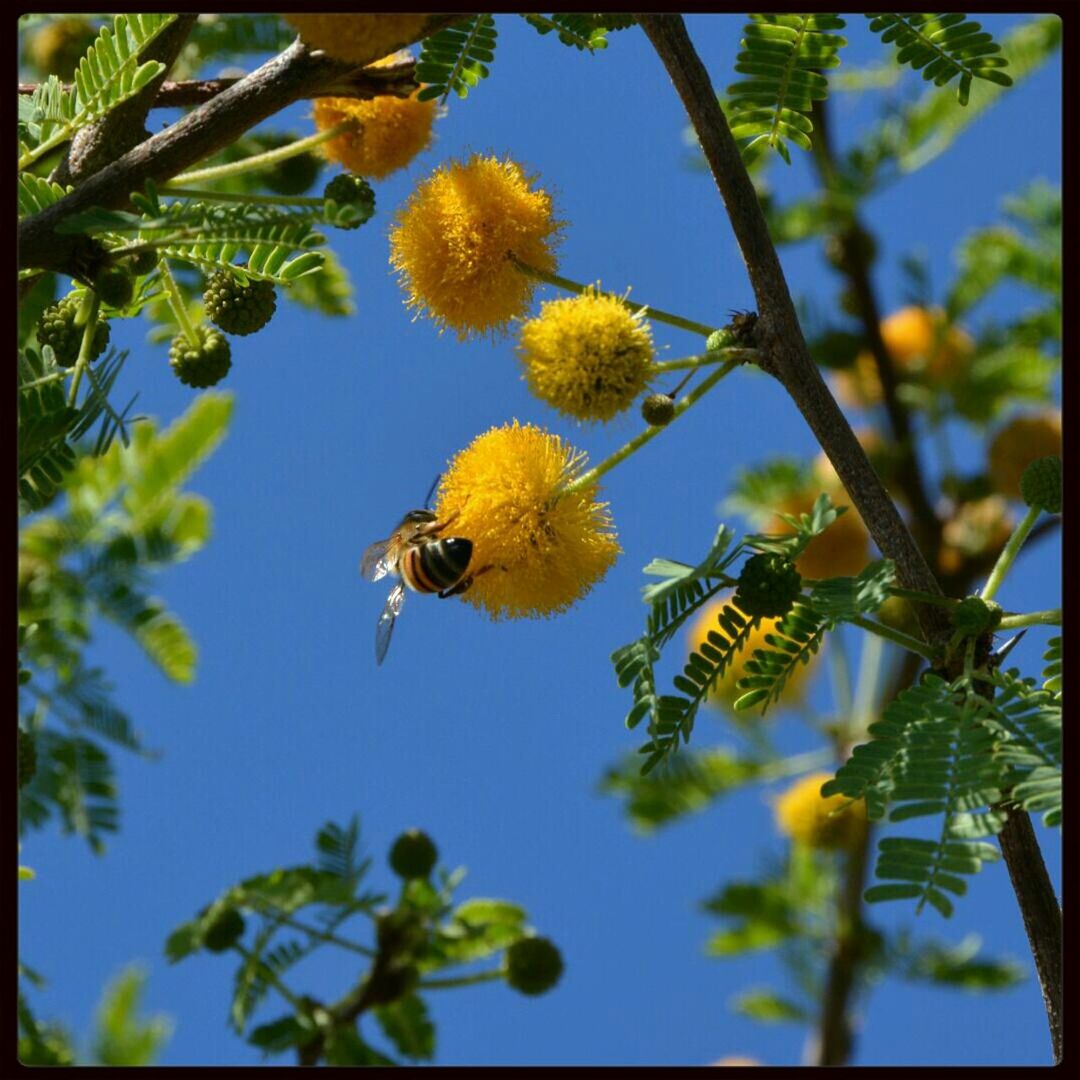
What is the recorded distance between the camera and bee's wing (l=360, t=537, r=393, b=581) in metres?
3.27

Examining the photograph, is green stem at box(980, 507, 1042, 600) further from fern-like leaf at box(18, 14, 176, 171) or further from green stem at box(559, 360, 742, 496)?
fern-like leaf at box(18, 14, 176, 171)

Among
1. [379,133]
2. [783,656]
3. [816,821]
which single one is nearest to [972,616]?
[783,656]

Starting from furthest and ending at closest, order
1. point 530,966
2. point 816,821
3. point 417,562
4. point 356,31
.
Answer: point 816,821, point 530,966, point 417,562, point 356,31

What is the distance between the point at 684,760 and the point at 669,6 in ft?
11.0

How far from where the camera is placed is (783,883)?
5172 millimetres

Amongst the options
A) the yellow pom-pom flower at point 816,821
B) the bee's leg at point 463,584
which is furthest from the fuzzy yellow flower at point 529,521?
the yellow pom-pom flower at point 816,821

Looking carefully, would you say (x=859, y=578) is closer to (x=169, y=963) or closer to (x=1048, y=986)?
(x=1048, y=986)

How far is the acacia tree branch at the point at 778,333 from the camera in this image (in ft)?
7.14

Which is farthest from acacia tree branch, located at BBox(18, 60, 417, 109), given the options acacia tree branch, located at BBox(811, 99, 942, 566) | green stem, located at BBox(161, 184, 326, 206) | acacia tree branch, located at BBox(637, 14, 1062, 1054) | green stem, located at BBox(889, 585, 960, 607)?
acacia tree branch, located at BBox(811, 99, 942, 566)

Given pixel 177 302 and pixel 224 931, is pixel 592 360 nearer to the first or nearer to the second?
pixel 177 302

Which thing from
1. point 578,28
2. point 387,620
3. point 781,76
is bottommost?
point 387,620

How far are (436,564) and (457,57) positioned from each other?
911 millimetres

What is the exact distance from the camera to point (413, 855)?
3627 millimetres
